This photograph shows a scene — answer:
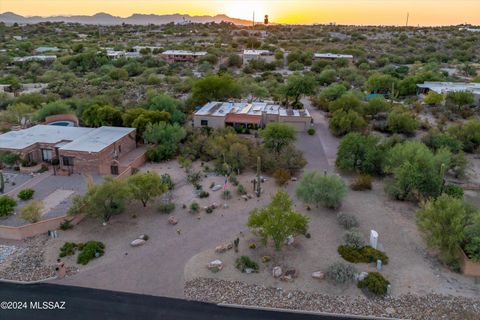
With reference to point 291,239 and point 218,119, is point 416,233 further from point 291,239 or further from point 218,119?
point 218,119

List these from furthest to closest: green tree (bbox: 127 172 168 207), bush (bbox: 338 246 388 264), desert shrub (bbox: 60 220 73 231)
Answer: green tree (bbox: 127 172 168 207), desert shrub (bbox: 60 220 73 231), bush (bbox: 338 246 388 264)

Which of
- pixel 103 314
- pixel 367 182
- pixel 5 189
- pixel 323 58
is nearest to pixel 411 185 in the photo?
pixel 367 182

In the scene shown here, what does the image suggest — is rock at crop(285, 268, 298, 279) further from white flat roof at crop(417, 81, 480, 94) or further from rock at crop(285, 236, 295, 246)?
white flat roof at crop(417, 81, 480, 94)

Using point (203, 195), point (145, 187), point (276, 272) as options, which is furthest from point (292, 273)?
point (145, 187)

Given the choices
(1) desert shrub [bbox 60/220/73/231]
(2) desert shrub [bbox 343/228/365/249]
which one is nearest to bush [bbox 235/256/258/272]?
(2) desert shrub [bbox 343/228/365/249]

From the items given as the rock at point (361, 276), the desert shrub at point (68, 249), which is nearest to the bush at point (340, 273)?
the rock at point (361, 276)

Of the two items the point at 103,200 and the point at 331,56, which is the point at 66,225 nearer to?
the point at 103,200
